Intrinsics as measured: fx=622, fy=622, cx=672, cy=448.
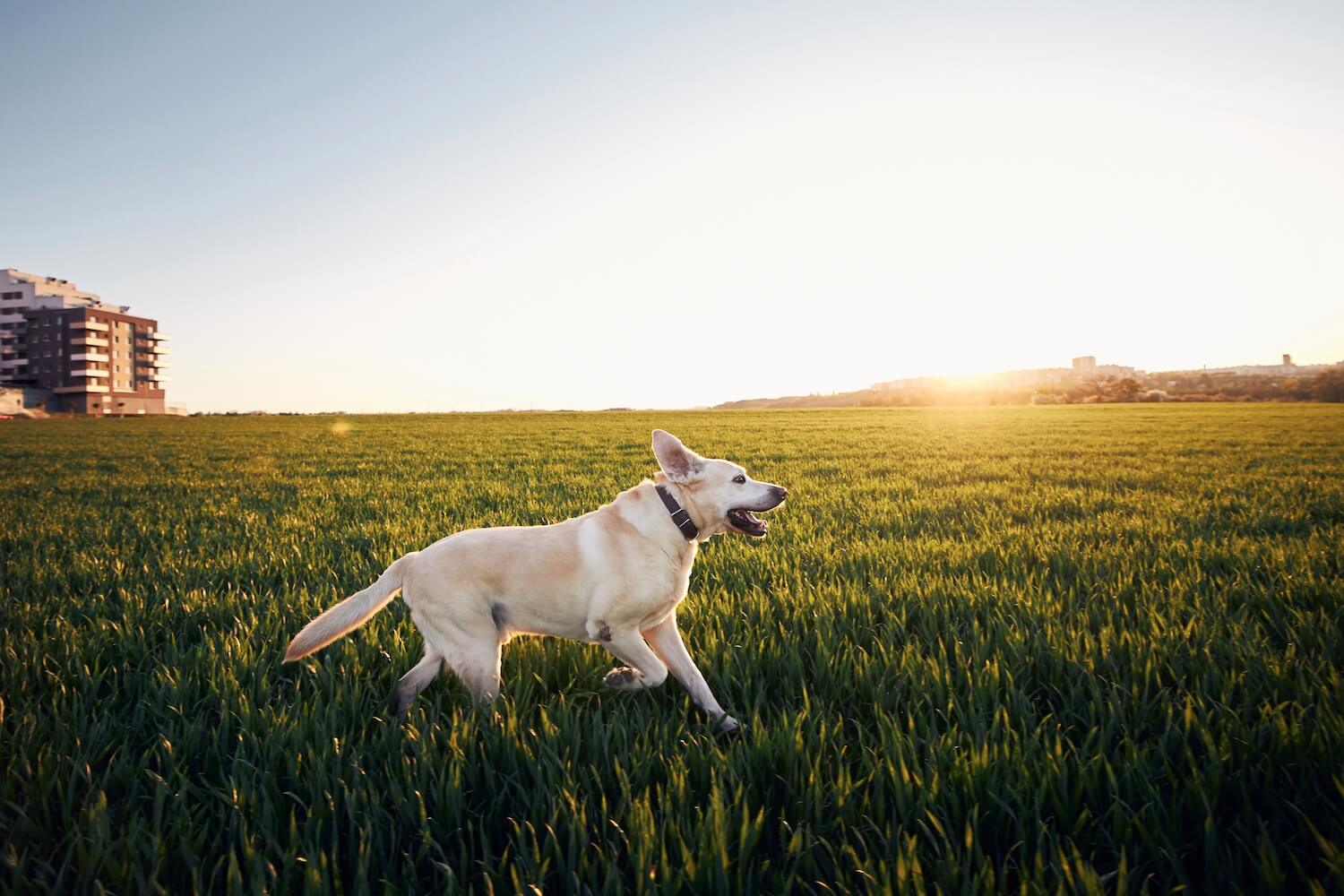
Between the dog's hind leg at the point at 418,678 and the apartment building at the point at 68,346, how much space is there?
403 feet

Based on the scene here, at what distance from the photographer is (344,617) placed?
3.09m

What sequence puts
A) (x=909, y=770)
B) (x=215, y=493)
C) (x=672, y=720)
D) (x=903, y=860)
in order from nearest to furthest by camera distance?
(x=903, y=860) < (x=909, y=770) < (x=672, y=720) < (x=215, y=493)

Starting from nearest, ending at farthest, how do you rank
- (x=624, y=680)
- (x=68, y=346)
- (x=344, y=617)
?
1. (x=344, y=617)
2. (x=624, y=680)
3. (x=68, y=346)

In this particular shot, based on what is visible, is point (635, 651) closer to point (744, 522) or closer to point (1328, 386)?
point (744, 522)

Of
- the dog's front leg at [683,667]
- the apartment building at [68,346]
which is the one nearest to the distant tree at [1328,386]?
the dog's front leg at [683,667]

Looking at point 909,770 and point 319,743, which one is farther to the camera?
point 319,743

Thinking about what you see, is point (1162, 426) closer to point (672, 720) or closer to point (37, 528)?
point (672, 720)

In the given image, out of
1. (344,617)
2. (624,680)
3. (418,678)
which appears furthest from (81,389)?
(624,680)

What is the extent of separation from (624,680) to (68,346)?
144 m

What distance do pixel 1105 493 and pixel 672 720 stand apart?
→ 1017 centimetres

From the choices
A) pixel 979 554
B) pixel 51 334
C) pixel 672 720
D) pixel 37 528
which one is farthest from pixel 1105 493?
pixel 51 334

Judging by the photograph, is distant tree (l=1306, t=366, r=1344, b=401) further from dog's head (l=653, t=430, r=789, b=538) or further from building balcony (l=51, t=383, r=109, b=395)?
building balcony (l=51, t=383, r=109, b=395)

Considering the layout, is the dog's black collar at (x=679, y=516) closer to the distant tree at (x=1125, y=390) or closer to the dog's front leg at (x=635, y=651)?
the dog's front leg at (x=635, y=651)

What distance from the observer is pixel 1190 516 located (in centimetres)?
809
